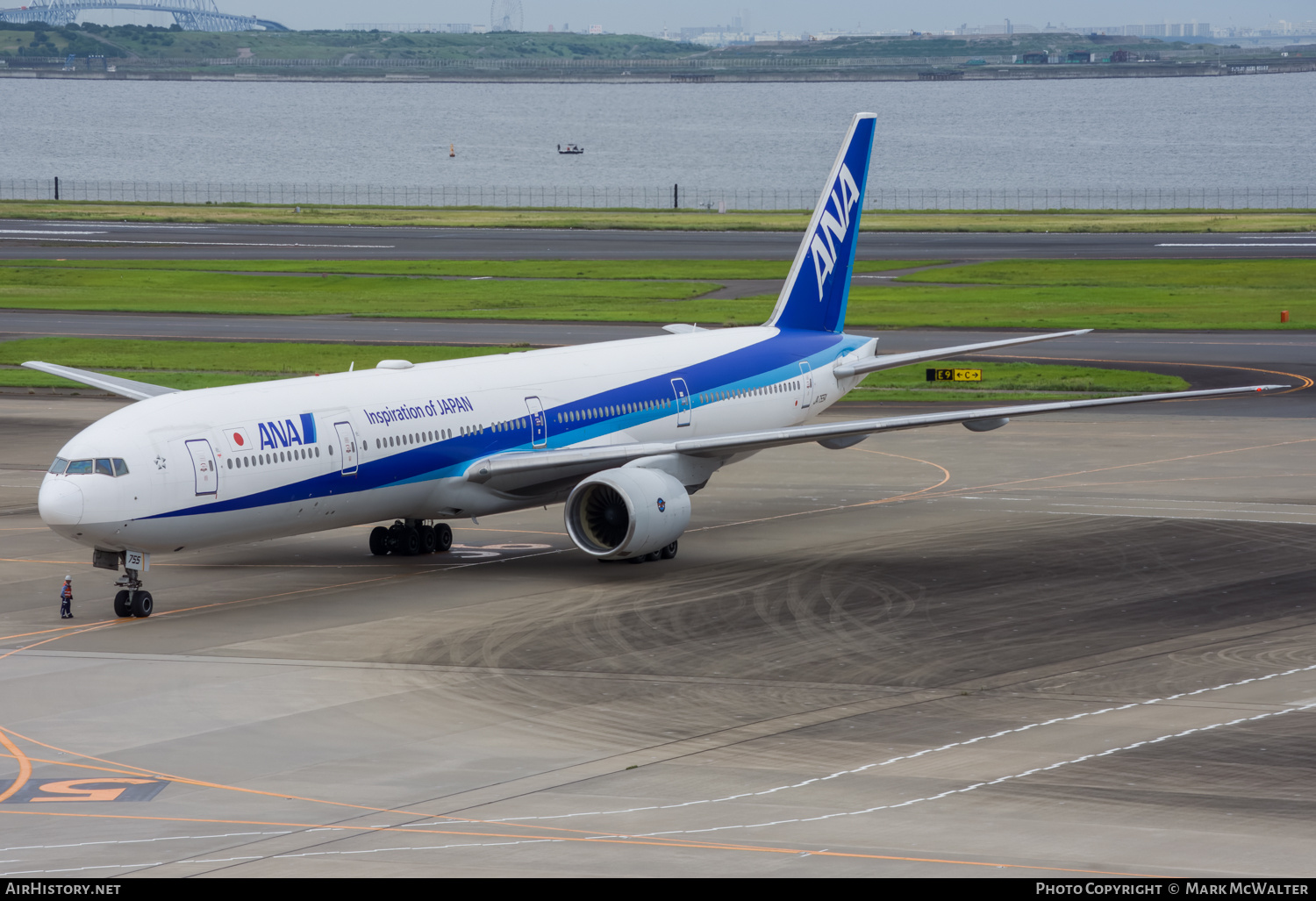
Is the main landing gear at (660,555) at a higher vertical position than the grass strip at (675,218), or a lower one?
lower

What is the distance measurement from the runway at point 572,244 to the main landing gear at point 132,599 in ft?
272

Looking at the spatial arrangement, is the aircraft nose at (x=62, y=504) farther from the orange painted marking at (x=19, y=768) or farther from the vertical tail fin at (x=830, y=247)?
the vertical tail fin at (x=830, y=247)

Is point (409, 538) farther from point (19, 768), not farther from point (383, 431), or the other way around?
point (19, 768)

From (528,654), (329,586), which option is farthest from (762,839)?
(329,586)

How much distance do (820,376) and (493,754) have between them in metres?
25.7

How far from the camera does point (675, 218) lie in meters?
151

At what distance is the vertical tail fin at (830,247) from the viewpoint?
48.8m

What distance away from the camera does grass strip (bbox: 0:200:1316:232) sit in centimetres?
13688

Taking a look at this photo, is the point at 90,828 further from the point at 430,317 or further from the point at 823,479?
the point at 430,317

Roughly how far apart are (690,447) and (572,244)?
8849 centimetres

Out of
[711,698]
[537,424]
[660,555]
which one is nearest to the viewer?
[711,698]

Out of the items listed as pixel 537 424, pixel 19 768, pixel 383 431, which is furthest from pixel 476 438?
pixel 19 768

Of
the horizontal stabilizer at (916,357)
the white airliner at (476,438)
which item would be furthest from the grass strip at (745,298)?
the white airliner at (476,438)

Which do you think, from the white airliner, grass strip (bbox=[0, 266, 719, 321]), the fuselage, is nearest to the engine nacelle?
the white airliner
